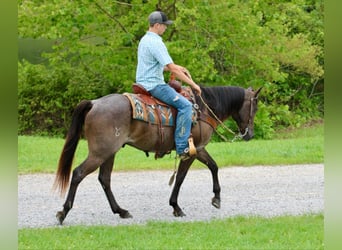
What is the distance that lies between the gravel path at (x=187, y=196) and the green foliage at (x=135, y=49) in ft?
18.1

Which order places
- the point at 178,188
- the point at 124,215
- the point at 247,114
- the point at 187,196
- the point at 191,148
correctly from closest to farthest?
1. the point at 191,148
2. the point at 124,215
3. the point at 178,188
4. the point at 247,114
5. the point at 187,196

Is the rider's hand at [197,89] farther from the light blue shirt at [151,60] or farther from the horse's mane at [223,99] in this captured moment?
the light blue shirt at [151,60]

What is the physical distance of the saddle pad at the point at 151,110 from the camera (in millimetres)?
6191

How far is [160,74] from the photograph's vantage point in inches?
250

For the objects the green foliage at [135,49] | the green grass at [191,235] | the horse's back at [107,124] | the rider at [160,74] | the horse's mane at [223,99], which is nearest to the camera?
the green grass at [191,235]

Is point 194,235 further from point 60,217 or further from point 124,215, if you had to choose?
point 60,217

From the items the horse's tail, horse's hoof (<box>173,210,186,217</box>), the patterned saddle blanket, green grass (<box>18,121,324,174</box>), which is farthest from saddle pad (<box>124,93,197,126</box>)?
green grass (<box>18,121,324,174</box>)

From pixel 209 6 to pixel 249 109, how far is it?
816cm

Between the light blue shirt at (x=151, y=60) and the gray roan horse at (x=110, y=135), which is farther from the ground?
the light blue shirt at (x=151, y=60)

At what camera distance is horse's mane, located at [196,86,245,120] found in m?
6.98

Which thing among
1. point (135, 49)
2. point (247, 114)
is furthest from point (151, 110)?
point (135, 49)

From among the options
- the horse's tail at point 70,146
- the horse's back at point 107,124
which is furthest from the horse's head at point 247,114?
the horse's tail at point 70,146

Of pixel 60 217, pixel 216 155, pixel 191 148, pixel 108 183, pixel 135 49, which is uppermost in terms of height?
pixel 191 148

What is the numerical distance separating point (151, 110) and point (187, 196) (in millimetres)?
2163
